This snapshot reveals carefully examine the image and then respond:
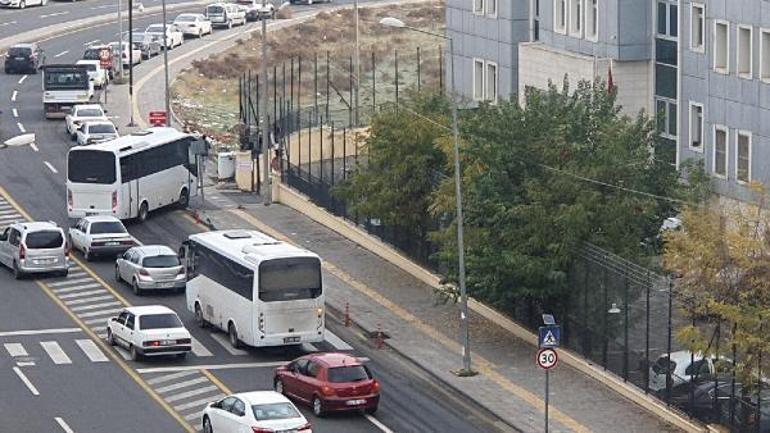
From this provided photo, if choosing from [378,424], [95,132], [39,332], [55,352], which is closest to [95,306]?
[39,332]

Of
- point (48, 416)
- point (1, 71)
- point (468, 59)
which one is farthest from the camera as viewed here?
point (1, 71)

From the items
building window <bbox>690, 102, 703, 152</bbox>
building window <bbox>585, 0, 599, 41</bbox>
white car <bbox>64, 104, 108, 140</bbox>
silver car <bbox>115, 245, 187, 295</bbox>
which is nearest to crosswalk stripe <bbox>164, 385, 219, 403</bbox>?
silver car <bbox>115, 245, 187, 295</bbox>

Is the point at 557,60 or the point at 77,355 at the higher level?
the point at 557,60

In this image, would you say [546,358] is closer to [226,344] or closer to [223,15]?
[226,344]

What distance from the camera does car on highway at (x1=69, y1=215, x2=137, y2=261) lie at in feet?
242

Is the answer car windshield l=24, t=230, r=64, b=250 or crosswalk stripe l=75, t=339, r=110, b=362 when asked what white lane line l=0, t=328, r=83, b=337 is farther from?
car windshield l=24, t=230, r=64, b=250

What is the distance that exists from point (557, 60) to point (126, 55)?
46676 mm

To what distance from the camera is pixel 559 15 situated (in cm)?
8306

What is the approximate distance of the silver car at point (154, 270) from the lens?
68250 millimetres

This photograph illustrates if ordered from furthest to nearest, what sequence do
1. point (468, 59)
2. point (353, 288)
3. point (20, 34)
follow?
point (20, 34), point (468, 59), point (353, 288)

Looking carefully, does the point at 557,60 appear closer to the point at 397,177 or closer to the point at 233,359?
the point at 397,177

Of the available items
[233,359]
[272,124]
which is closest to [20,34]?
[272,124]

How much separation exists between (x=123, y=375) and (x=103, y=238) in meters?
16.2

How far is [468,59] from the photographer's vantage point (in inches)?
3676
